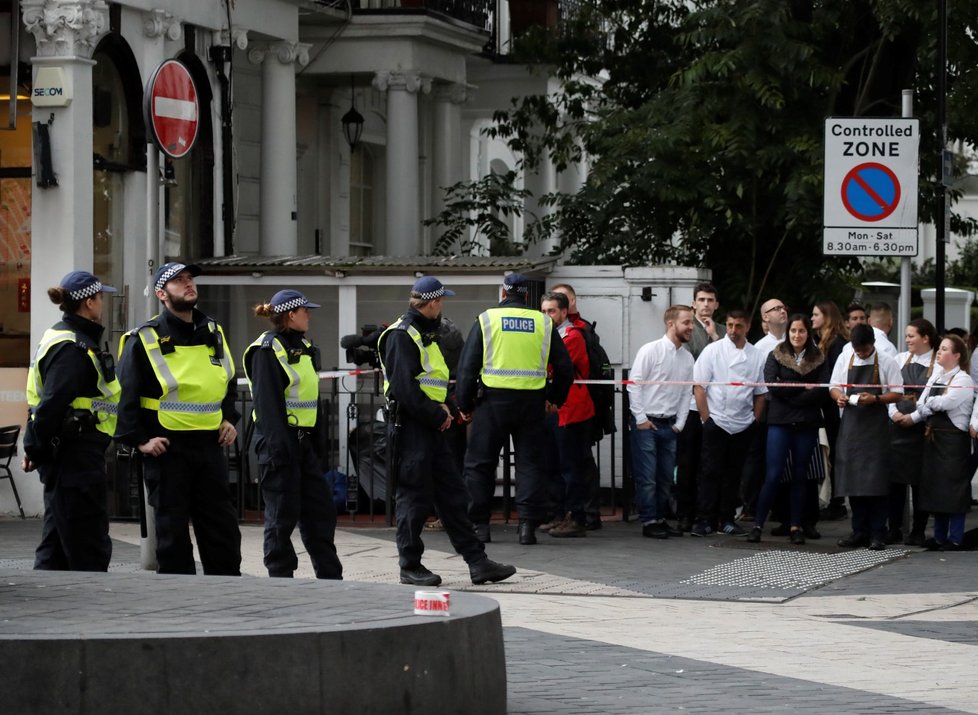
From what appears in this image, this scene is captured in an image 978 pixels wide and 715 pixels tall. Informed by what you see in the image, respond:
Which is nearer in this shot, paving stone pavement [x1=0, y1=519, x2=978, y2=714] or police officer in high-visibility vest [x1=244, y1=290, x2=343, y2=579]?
paving stone pavement [x1=0, y1=519, x2=978, y2=714]

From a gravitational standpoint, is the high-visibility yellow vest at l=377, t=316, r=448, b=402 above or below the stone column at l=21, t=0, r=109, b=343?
below

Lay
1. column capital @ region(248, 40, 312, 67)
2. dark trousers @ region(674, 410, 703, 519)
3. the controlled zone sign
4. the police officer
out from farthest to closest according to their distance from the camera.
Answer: column capital @ region(248, 40, 312, 67) < dark trousers @ region(674, 410, 703, 519) < the controlled zone sign < the police officer

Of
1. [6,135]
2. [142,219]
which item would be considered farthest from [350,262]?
[6,135]

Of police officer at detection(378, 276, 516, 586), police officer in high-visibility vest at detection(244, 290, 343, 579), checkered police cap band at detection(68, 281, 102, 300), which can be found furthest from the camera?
police officer at detection(378, 276, 516, 586)

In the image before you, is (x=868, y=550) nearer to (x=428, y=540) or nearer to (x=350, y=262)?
(x=428, y=540)

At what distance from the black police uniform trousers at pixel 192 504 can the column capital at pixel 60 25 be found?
7137 millimetres

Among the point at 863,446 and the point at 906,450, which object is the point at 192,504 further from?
the point at 906,450

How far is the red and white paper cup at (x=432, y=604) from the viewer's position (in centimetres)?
767

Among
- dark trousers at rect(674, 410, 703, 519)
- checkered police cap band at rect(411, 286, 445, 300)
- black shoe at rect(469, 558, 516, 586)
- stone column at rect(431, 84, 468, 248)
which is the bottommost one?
black shoe at rect(469, 558, 516, 586)

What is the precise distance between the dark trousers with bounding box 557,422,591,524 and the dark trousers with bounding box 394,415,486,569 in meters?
3.02

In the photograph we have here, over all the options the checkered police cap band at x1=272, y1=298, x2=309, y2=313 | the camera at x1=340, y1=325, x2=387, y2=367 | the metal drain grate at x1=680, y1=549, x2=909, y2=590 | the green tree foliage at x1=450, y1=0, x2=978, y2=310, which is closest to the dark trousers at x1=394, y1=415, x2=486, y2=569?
the checkered police cap band at x1=272, y1=298, x2=309, y2=313

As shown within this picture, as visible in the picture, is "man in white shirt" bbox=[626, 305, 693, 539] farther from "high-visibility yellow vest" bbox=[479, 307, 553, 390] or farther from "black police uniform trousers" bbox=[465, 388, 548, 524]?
"high-visibility yellow vest" bbox=[479, 307, 553, 390]

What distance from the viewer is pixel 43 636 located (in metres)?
6.84

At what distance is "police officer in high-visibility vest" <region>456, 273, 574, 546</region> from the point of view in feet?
46.4
